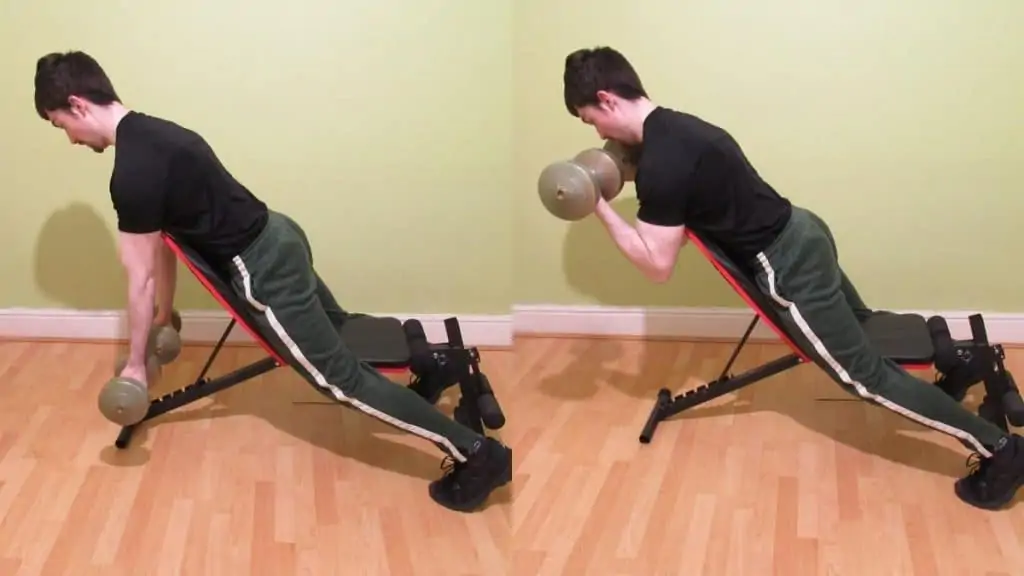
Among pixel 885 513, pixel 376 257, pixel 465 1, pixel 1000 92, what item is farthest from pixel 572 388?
pixel 1000 92

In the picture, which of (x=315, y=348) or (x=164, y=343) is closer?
(x=315, y=348)

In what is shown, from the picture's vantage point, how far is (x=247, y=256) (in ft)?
7.01

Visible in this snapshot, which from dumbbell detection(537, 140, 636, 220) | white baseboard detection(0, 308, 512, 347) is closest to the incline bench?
dumbbell detection(537, 140, 636, 220)

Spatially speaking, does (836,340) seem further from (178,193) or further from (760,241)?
(178,193)

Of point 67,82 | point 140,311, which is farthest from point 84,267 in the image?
point 67,82

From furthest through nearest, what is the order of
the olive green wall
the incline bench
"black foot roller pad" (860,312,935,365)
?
1. the olive green wall
2. "black foot roller pad" (860,312,935,365)
3. the incline bench

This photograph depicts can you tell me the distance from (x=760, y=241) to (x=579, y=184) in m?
0.44

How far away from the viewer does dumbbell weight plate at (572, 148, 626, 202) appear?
84.6 inches

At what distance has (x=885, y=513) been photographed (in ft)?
6.95

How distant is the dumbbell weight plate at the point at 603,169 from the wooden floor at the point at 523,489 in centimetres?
68

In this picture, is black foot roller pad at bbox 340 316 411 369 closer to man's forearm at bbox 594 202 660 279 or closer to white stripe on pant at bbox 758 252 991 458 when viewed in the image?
man's forearm at bbox 594 202 660 279

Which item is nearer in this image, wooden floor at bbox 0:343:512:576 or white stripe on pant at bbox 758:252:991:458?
wooden floor at bbox 0:343:512:576

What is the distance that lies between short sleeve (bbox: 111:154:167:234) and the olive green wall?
2.53 ft

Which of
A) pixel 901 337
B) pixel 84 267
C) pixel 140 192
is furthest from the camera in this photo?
pixel 84 267
